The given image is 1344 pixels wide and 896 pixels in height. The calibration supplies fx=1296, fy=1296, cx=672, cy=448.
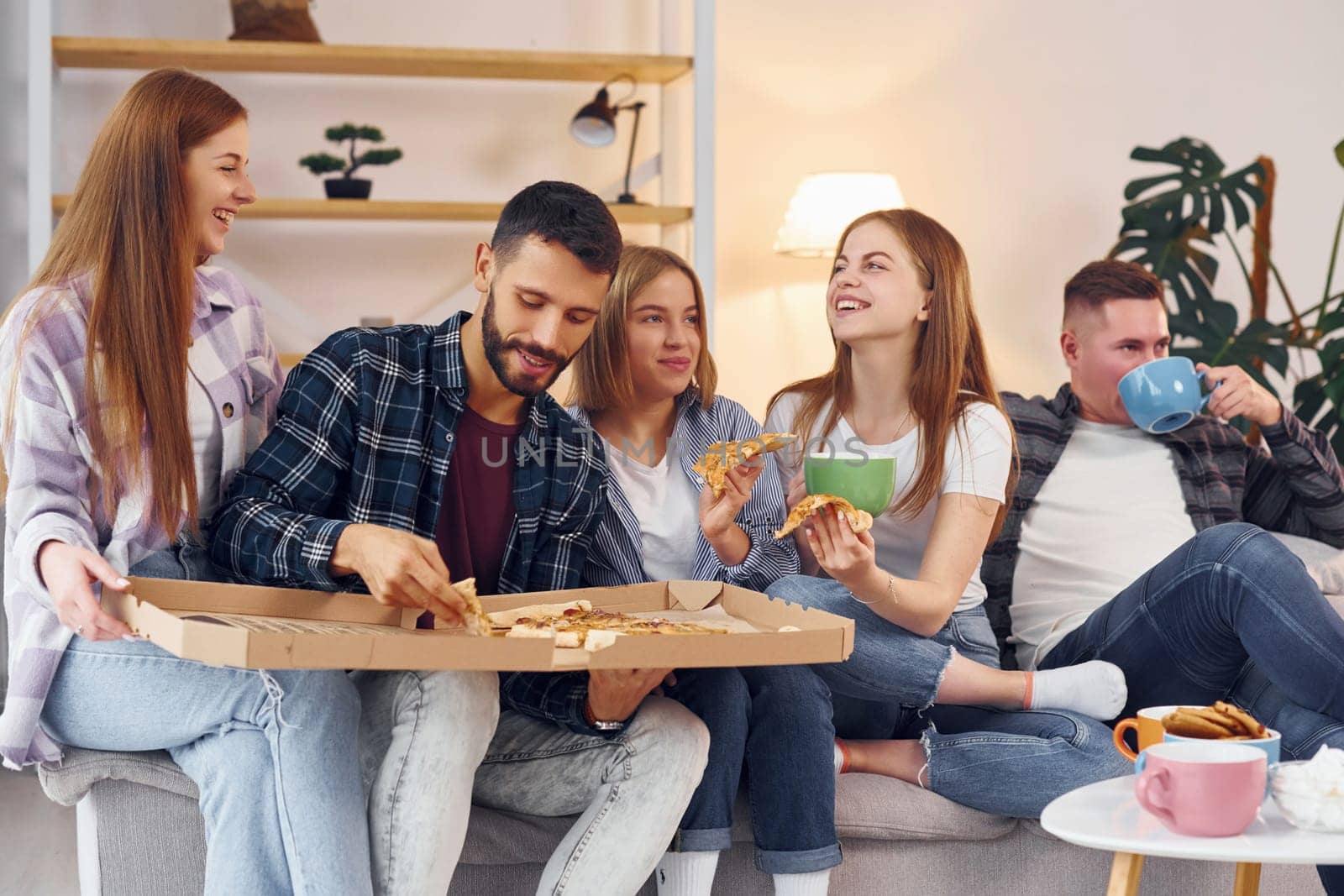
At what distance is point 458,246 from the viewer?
3.33 m

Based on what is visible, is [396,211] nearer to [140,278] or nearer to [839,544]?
[140,278]

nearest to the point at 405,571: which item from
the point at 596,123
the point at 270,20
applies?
the point at 596,123

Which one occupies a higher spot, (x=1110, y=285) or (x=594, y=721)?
(x=1110, y=285)

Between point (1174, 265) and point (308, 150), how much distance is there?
6.95 ft

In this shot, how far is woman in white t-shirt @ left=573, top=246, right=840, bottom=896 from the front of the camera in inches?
61.4

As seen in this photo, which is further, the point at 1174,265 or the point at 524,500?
the point at 1174,265

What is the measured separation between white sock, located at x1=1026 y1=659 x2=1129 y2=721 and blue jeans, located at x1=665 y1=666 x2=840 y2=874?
1.13 ft

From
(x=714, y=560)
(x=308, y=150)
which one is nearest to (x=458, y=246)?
(x=308, y=150)

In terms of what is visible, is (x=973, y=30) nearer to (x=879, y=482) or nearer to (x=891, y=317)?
(x=891, y=317)

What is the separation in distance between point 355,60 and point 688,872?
85.1 inches

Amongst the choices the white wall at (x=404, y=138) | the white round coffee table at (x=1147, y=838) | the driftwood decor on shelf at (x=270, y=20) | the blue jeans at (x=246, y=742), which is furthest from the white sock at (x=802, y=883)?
the driftwood decor on shelf at (x=270, y=20)

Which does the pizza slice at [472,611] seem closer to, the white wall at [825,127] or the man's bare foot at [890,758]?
the man's bare foot at [890,758]

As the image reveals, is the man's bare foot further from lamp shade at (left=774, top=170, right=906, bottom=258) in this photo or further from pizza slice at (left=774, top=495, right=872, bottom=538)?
lamp shade at (left=774, top=170, right=906, bottom=258)

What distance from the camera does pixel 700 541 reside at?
189cm
